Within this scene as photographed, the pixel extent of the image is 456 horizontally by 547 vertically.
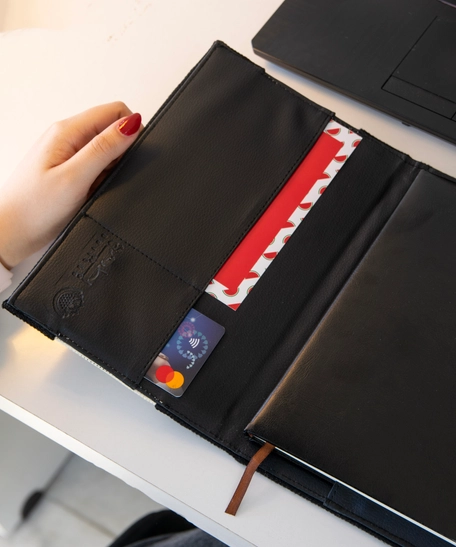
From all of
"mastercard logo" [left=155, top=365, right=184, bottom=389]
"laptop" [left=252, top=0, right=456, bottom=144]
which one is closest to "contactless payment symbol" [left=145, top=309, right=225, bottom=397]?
"mastercard logo" [left=155, top=365, right=184, bottom=389]

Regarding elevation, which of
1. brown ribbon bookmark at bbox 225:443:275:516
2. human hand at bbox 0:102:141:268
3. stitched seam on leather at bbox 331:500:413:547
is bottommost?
brown ribbon bookmark at bbox 225:443:275:516

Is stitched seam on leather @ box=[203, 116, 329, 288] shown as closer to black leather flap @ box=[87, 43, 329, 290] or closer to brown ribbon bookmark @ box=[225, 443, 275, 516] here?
black leather flap @ box=[87, 43, 329, 290]

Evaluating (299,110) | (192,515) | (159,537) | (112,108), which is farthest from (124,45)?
(159,537)

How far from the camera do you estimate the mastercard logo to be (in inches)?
21.8

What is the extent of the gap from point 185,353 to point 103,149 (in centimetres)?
24

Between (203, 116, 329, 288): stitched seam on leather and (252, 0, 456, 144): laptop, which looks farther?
(252, 0, 456, 144): laptop

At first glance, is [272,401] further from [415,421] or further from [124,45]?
[124,45]

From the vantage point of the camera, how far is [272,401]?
53 centimetres

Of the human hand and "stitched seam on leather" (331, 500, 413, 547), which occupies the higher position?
the human hand

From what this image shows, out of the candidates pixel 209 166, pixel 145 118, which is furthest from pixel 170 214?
pixel 145 118

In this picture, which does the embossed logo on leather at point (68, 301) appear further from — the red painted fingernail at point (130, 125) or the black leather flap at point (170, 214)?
the red painted fingernail at point (130, 125)

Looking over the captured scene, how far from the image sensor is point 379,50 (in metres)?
0.72

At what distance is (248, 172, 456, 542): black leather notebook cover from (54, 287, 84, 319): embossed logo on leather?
8.2 inches

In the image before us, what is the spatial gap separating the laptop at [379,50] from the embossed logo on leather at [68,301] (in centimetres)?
42
